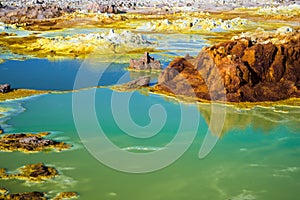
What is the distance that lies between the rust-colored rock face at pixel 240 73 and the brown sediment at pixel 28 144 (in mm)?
10350

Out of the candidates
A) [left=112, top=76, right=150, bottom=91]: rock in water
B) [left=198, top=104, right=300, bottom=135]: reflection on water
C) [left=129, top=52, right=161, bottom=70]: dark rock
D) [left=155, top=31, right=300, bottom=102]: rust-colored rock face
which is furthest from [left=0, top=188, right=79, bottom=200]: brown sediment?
[left=129, top=52, right=161, bottom=70]: dark rock

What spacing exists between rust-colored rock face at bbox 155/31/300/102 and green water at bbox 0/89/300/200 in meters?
1.99

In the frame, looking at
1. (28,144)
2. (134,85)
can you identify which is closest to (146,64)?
(134,85)

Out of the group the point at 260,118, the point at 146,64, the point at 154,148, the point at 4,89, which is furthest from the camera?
the point at 146,64

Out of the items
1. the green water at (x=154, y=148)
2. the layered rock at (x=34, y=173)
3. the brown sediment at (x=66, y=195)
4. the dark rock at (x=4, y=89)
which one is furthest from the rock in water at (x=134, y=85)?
the brown sediment at (x=66, y=195)

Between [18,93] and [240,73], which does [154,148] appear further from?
[18,93]

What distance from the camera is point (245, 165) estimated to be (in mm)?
16156

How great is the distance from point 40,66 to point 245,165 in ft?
82.0

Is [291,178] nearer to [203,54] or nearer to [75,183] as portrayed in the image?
[75,183]

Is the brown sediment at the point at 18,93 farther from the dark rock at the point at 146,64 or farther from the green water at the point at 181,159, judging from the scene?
the dark rock at the point at 146,64

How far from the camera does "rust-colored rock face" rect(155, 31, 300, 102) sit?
24859 mm

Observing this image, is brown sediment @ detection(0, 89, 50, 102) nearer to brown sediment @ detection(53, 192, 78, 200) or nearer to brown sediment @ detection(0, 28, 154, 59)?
brown sediment @ detection(53, 192, 78, 200)

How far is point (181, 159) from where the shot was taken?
1667 cm

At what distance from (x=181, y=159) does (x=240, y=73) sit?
10.4m
